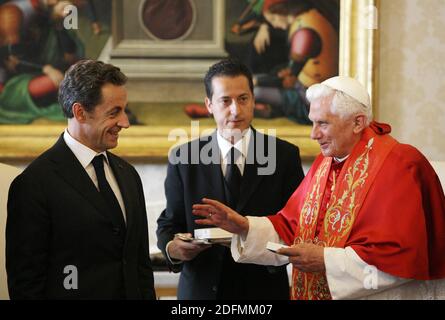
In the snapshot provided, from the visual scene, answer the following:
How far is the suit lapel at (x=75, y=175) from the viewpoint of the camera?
2982 millimetres

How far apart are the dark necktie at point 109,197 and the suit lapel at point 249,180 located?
32.5 inches

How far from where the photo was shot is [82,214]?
9.63 ft

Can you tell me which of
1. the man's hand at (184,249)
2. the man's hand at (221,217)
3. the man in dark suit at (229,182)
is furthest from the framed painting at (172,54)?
the man's hand at (221,217)

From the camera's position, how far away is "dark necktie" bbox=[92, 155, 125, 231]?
3.03 meters

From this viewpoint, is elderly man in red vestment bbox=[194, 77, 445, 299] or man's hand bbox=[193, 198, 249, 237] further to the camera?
man's hand bbox=[193, 198, 249, 237]

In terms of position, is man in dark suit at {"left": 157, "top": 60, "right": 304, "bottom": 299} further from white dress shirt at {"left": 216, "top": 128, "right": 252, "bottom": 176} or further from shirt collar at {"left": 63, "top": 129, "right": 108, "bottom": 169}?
shirt collar at {"left": 63, "top": 129, "right": 108, "bottom": 169}

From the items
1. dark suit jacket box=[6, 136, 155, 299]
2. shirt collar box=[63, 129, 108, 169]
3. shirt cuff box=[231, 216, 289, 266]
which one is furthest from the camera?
shirt cuff box=[231, 216, 289, 266]

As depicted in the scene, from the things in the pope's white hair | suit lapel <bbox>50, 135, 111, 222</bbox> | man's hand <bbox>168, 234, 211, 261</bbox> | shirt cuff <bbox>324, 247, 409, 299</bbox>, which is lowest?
shirt cuff <bbox>324, 247, 409, 299</bbox>

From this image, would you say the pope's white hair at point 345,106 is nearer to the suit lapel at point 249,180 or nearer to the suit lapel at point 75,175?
the suit lapel at point 249,180

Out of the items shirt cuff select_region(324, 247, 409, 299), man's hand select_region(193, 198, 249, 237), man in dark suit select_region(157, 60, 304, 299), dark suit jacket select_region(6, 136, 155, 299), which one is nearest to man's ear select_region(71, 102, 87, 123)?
dark suit jacket select_region(6, 136, 155, 299)

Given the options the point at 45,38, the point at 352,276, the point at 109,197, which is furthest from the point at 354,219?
the point at 45,38

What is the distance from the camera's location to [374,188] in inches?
134
